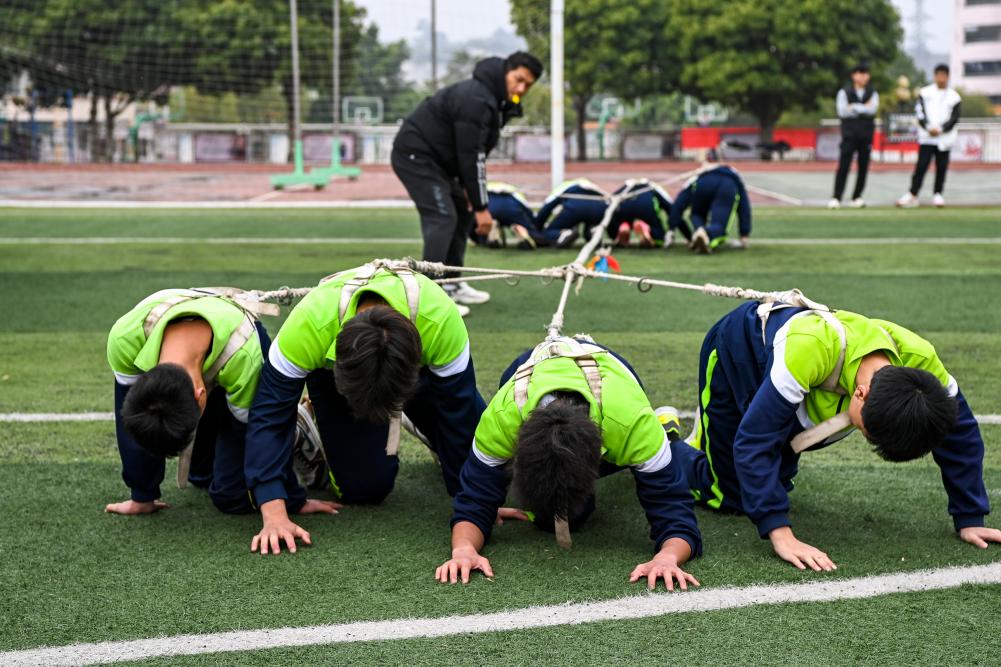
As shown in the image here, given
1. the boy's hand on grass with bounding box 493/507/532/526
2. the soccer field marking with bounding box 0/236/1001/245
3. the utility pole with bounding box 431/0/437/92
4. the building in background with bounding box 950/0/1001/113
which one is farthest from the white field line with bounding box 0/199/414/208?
the building in background with bounding box 950/0/1001/113

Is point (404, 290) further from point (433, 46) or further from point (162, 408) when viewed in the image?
point (433, 46)

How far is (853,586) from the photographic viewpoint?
326cm

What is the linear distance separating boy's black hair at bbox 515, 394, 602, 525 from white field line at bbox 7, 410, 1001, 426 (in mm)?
1969

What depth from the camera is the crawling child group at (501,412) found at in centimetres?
320

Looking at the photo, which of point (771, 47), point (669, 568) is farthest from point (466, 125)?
point (771, 47)

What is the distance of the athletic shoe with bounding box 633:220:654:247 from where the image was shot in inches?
430

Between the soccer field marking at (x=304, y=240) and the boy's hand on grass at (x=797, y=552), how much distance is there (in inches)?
324

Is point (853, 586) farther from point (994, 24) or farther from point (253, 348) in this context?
point (994, 24)

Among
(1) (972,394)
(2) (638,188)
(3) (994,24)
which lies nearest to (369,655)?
(1) (972,394)

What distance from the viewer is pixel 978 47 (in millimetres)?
78875

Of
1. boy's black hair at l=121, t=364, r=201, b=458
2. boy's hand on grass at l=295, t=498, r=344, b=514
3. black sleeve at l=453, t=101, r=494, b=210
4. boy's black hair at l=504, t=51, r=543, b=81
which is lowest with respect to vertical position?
boy's hand on grass at l=295, t=498, r=344, b=514

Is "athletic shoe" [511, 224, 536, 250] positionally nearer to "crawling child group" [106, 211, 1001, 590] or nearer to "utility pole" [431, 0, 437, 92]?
"crawling child group" [106, 211, 1001, 590]

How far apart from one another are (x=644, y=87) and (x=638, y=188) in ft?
105

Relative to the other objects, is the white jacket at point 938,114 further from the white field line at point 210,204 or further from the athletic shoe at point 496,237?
the white field line at point 210,204
